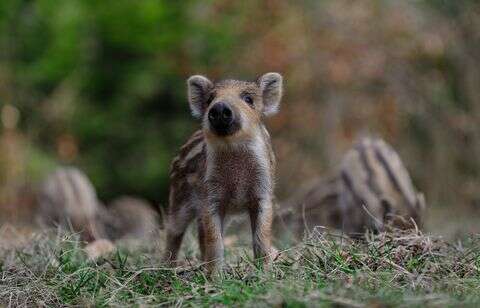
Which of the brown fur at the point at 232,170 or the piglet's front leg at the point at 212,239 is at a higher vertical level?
the brown fur at the point at 232,170

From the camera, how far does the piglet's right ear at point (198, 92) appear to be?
7.06 m

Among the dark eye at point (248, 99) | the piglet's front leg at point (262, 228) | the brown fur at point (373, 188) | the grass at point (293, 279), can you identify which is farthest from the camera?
the brown fur at point (373, 188)

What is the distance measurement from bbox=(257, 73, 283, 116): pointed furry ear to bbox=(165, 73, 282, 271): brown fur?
209mm

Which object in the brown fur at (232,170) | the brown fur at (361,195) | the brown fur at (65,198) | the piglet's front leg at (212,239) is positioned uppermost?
the brown fur at (232,170)

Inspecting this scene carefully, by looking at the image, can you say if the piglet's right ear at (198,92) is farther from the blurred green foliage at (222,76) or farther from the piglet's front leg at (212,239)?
the blurred green foliage at (222,76)

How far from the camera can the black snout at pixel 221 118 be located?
631 centimetres

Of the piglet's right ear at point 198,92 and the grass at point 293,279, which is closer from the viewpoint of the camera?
the grass at point 293,279

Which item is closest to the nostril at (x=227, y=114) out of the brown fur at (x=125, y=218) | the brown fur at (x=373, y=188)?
the brown fur at (x=373, y=188)

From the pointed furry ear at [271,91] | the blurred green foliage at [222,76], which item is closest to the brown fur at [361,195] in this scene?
the pointed furry ear at [271,91]


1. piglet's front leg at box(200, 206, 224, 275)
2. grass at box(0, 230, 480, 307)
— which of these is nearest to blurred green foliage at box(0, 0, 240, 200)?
grass at box(0, 230, 480, 307)

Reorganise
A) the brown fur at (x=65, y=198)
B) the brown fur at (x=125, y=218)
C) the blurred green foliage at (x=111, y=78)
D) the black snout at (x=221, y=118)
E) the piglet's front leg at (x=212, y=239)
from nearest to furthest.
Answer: the black snout at (x=221, y=118) < the piglet's front leg at (x=212, y=239) < the brown fur at (x=65, y=198) < the brown fur at (x=125, y=218) < the blurred green foliage at (x=111, y=78)

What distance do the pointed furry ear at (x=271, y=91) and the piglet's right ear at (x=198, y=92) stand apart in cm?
44

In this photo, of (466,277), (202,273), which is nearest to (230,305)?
(202,273)

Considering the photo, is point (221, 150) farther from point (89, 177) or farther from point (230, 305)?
point (89, 177)
